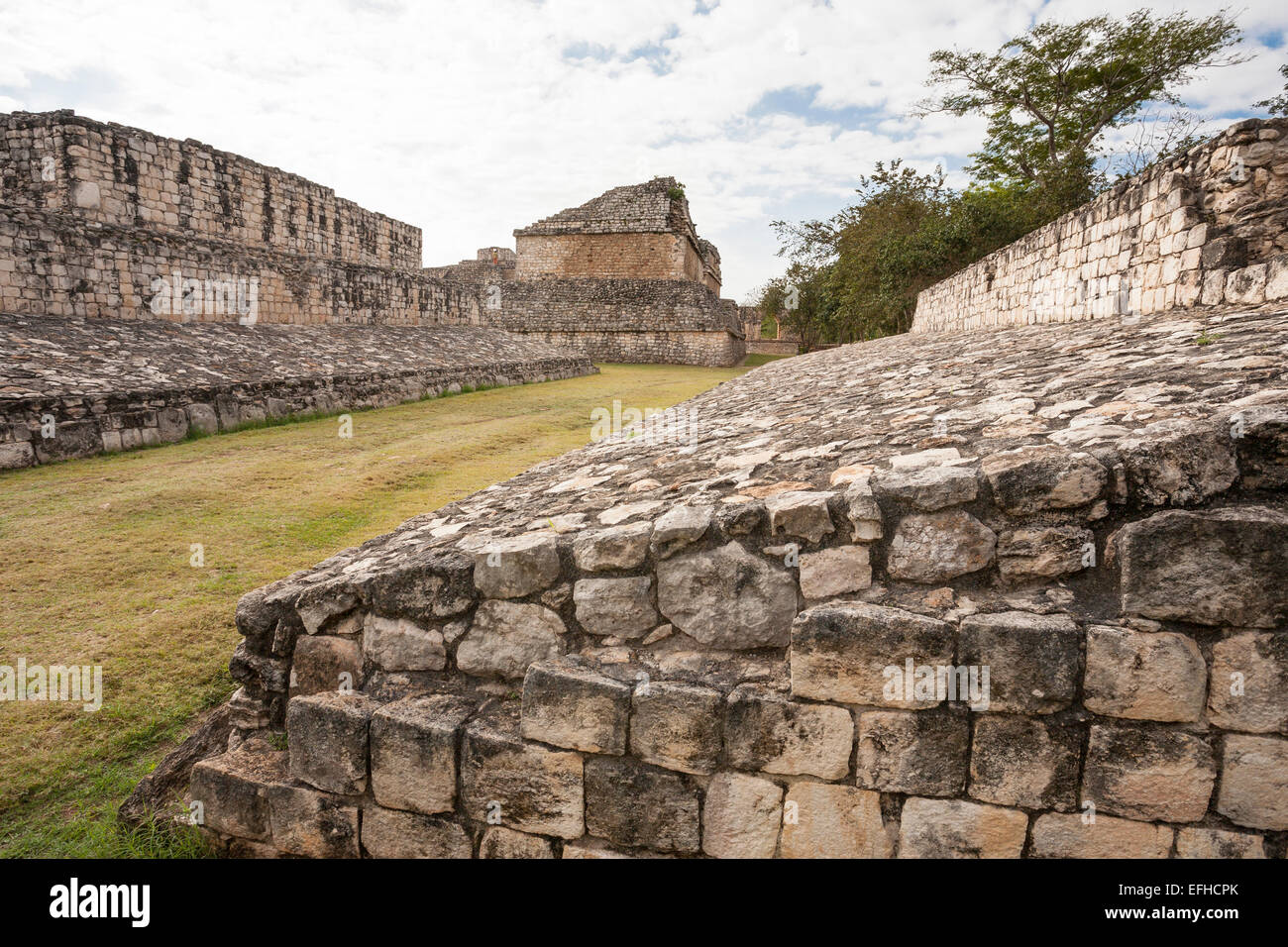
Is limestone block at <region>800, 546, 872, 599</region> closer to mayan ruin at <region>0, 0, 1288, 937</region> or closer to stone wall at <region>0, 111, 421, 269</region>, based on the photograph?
mayan ruin at <region>0, 0, 1288, 937</region>

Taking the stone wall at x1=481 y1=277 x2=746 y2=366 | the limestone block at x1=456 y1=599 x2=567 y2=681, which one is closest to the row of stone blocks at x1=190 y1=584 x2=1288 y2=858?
the limestone block at x1=456 y1=599 x2=567 y2=681

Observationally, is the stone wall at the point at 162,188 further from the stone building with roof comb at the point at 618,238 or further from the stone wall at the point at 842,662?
the stone wall at the point at 842,662

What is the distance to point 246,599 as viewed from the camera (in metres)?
2.85

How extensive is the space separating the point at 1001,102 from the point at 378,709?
24873mm

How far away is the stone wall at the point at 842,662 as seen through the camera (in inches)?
69.6

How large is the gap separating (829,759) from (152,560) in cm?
506

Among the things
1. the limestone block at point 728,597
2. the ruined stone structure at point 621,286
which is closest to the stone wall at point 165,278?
the ruined stone structure at point 621,286

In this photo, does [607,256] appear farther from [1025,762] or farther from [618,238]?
[1025,762]

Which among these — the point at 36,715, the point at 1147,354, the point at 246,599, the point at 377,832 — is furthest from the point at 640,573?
the point at 36,715

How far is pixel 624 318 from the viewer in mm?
27922

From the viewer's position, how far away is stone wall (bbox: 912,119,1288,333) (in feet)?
13.7

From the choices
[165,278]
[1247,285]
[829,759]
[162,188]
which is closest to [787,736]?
[829,759]

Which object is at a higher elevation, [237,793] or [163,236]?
[163,236]
